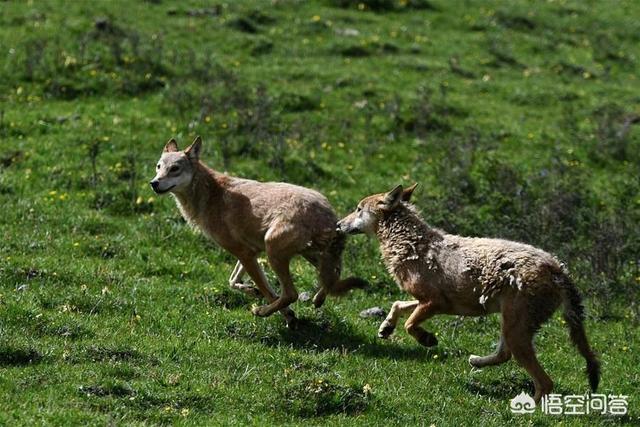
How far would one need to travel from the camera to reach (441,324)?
1309 centimetres

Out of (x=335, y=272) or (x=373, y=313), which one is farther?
(x=373, y=313)

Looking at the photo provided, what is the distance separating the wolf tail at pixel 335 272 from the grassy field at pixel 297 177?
→ 2.13 feet

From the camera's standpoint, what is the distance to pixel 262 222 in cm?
1238

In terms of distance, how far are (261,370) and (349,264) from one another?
4743 millimetres

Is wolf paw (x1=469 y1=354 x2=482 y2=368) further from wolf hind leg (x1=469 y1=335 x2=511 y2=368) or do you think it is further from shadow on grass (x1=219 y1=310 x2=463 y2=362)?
shadow on grass (x1=219 y1=310 x2=463 y2=362)

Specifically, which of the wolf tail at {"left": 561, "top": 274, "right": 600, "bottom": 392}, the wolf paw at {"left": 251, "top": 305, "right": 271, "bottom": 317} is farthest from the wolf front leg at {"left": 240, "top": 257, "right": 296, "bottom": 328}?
the wolf tail at {"left": 561, "top": 274, "right": 600, "bottom": 392}

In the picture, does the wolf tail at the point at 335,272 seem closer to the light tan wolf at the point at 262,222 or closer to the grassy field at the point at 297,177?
the light tan wolf at the point at 262,222

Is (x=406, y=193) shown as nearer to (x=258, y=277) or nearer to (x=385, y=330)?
(x=385, y=330)

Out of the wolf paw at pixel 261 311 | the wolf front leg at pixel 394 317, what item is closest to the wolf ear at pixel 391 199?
the wolf front leg at pixel 394 317

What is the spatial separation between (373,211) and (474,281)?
2.00m

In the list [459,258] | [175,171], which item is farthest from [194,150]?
[459,258]

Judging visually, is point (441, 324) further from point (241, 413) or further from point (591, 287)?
point (241, 413)

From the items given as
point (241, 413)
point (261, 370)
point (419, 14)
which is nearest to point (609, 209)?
point (261, 370)

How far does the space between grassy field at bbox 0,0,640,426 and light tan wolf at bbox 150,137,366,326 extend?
23.1 inches
